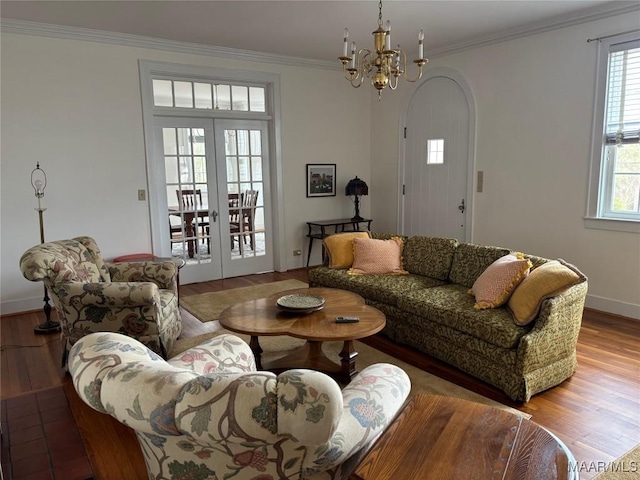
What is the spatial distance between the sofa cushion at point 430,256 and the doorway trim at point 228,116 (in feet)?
7.65

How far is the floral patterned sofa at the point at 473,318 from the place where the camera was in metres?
2.64

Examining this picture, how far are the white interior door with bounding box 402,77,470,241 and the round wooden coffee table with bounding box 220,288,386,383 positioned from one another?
2784 mm

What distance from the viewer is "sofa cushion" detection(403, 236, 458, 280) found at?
3.80 meters

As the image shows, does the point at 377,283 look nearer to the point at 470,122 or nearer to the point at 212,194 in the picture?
the point at 470,122

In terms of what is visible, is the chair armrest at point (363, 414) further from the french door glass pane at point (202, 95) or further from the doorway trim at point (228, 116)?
the french door glass pane at point (202, 95)

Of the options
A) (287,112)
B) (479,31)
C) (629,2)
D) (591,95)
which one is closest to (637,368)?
(591,95)

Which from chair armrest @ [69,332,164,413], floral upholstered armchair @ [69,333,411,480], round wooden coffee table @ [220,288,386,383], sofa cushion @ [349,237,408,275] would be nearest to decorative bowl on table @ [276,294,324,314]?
round wooden coffee table @ [220,288,386,383]

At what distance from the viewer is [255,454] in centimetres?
118

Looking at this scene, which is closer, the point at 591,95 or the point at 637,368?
the point at 637,368

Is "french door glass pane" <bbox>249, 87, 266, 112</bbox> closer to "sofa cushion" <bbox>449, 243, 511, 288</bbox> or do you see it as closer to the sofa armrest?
"sofa cushion" <bbox>449, 243, 511, 288</bbox>

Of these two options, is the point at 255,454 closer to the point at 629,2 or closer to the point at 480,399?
the point at 480,399

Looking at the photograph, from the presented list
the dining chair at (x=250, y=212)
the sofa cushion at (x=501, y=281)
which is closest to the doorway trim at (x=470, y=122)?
the sofa cushion at (x=501, y=281)

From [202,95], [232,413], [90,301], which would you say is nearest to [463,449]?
[232,413]

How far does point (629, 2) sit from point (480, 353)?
3284 mm
